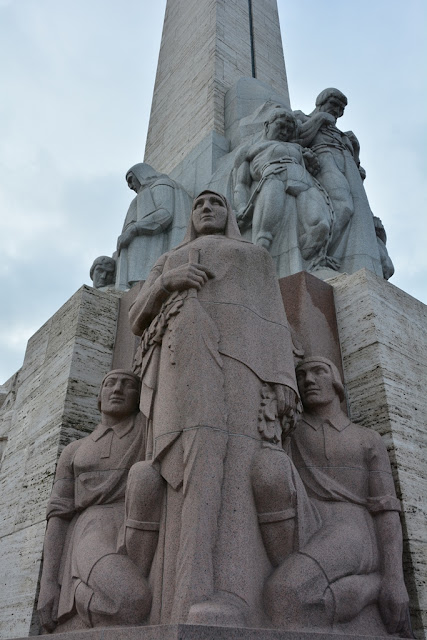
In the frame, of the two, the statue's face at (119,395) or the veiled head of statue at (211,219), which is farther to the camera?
the veiled head of statue at (211,219)

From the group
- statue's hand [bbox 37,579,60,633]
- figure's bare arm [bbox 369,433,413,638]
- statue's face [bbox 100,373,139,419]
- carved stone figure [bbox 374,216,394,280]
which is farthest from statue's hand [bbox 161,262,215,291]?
carved stone figure [bbox 374,216,394,280]

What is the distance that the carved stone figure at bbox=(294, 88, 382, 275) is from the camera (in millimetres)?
6867

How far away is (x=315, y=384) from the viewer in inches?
163

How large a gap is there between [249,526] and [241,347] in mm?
1041

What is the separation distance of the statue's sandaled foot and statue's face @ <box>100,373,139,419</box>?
64.6 inches

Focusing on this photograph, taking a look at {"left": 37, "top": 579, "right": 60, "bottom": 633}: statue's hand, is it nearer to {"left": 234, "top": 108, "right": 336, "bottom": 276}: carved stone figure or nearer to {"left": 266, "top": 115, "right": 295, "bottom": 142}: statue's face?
{"left": 234, "top": 108, "right": 336, "bottom": 276}: carved stone figure

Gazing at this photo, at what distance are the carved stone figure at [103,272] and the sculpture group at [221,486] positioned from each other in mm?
4388

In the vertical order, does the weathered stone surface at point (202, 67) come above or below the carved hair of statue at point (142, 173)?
above

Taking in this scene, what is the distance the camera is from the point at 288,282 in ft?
16.9

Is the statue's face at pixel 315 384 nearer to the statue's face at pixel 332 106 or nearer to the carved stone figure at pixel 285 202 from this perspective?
the carved stone figure at pixel 285 202

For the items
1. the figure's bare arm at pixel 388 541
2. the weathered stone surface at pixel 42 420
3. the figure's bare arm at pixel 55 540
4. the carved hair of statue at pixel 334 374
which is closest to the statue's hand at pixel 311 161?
the weathered stone surface at pixel 42 420

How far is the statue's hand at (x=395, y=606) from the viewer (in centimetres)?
328

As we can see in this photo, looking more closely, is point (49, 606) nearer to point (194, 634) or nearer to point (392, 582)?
point (194, 634)

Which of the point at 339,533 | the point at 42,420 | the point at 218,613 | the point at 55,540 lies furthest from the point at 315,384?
the point at 42,420
